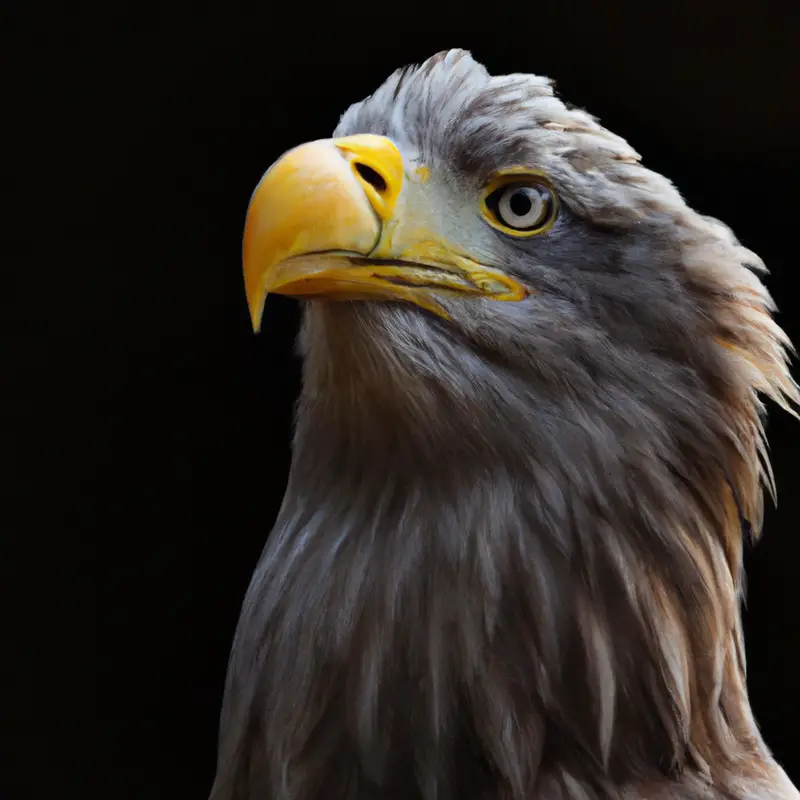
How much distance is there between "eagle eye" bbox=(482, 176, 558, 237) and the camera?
4.77 ft

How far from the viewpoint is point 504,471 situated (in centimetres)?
142

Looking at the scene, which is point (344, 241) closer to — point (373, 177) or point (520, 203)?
point (373, 177)

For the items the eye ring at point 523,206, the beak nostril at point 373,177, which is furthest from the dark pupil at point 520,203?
the beak nostril at point 373,177

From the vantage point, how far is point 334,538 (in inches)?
58.2

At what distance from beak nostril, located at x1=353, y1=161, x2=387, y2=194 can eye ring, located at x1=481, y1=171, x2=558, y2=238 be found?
0.48 feet

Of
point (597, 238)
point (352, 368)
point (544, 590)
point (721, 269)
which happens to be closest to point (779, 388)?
point (721, 269)

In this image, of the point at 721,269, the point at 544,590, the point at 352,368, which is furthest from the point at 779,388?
the point at 352,368

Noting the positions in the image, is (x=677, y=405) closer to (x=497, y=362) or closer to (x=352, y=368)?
(x=497, y=362)

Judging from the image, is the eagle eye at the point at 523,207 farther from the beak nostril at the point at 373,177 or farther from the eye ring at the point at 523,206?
the beak nostril at the point at 373,177

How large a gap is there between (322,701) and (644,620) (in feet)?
1.40

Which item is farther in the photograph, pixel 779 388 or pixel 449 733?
Answer: pixel 779 388

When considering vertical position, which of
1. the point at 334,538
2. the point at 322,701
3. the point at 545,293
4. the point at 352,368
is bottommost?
the point at 322,701

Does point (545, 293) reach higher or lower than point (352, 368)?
higher

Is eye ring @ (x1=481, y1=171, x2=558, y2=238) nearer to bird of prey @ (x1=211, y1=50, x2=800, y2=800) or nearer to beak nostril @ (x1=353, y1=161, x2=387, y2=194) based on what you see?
bird of prey @ (x1=211, y1=50, x2=800, y2=800)
